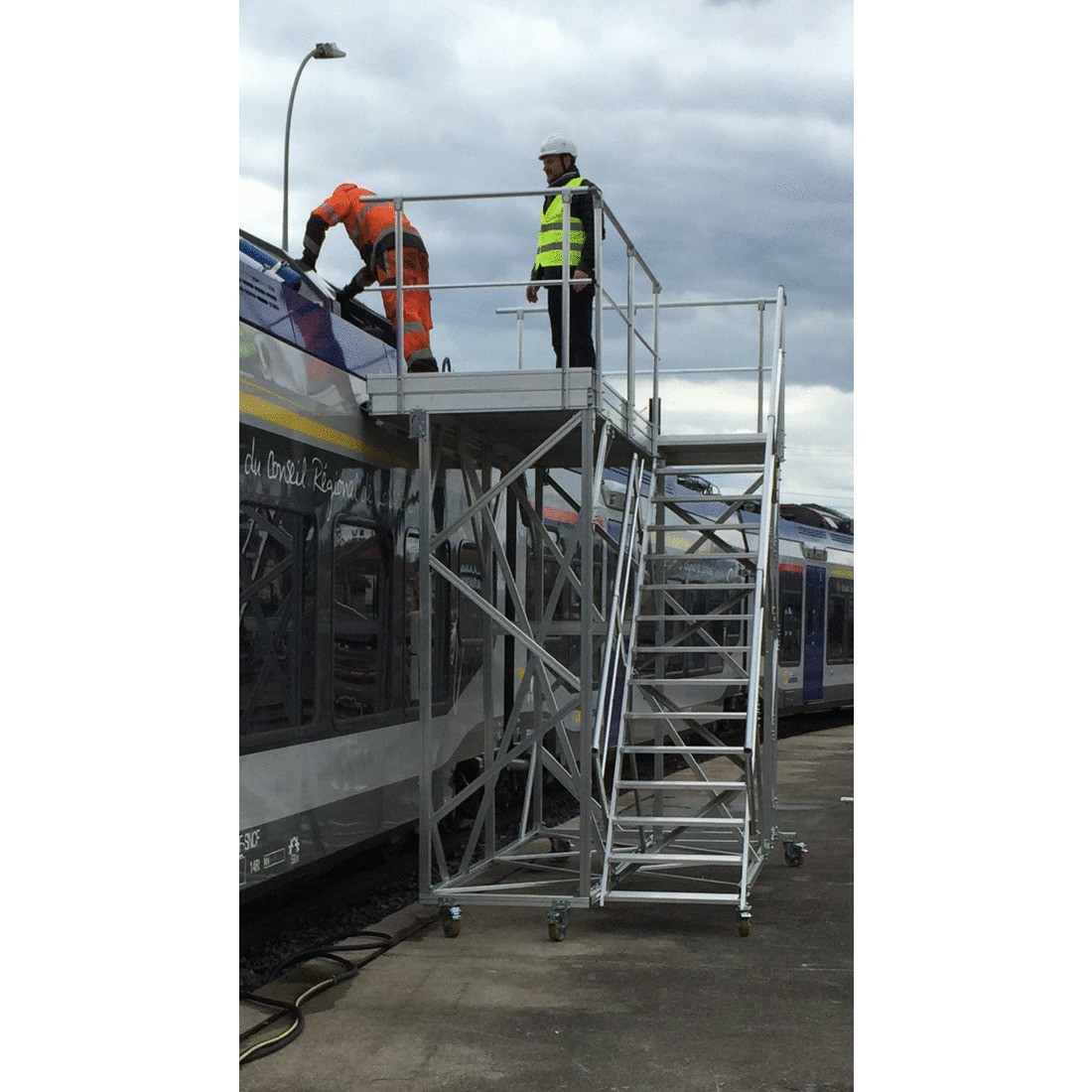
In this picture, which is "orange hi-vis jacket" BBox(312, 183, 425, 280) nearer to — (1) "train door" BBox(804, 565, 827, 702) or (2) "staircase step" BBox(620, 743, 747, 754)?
(2) "staircase step" BBox(620, 743, 747, 754)

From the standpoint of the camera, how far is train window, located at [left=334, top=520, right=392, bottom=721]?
311 inches

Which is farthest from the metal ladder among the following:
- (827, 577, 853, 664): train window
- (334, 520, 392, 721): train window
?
(827, 577, 853, 664): train window

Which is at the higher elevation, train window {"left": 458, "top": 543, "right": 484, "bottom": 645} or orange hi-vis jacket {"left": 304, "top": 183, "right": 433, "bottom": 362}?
orange hi-vis jacket {"left": 304, "top": 183, "right": 433, "bottom": 362}

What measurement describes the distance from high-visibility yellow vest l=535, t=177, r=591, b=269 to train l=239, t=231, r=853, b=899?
1.19 metres

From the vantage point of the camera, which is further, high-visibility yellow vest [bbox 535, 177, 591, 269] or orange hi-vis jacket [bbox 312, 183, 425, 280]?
orange hi-vis jacket [bbox 312, 183, 425, 280]

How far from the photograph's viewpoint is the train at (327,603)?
6.94 meters

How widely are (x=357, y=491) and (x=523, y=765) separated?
93.5 inches

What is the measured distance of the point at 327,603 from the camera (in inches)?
304

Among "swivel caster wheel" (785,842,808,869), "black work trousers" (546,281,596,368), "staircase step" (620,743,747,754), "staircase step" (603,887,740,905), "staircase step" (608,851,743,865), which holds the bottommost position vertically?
"swivel caster wheel" (785,842,808,869)

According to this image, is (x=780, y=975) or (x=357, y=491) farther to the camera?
(x=357, y=491)

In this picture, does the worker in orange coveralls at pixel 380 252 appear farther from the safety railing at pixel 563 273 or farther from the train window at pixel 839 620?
the train window at pixel 839 620
